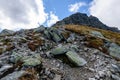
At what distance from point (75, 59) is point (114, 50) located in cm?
840

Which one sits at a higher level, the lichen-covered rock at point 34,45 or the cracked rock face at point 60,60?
the lichen-covered rock at point 34,45

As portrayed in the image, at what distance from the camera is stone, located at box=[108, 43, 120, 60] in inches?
1067

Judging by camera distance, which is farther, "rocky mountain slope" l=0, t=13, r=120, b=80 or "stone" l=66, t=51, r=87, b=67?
"stone" l=66, t=51, r=87, b=67

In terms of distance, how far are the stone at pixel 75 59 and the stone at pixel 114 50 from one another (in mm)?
6094

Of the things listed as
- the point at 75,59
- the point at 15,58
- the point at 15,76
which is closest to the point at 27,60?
the point at 15,58

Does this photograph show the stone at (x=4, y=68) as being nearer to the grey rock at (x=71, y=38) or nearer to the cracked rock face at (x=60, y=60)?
the cracked rock face at (x=60, y=60)

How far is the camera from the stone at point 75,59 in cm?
2220

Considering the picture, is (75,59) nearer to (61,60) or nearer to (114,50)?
(61,60)

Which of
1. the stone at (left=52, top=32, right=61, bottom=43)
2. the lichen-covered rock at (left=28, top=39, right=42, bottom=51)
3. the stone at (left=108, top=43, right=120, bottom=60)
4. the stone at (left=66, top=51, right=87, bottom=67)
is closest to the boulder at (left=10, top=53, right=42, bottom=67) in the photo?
the lichen-covered rock at (left=28, top=39, right=42, bottom=51)

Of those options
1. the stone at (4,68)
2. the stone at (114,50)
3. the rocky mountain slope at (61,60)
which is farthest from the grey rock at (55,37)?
the stone at (4,68)

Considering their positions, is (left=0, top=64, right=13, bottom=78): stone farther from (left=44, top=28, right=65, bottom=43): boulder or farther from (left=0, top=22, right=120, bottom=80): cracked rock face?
(left=44, top=28, right=65, bottom=43): boulder

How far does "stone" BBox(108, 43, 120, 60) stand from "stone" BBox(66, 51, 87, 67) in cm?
609

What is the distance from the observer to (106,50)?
2786 centimetres

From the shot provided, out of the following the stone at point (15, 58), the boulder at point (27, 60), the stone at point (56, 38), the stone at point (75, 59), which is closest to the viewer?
the boulder at point (27, 60)
